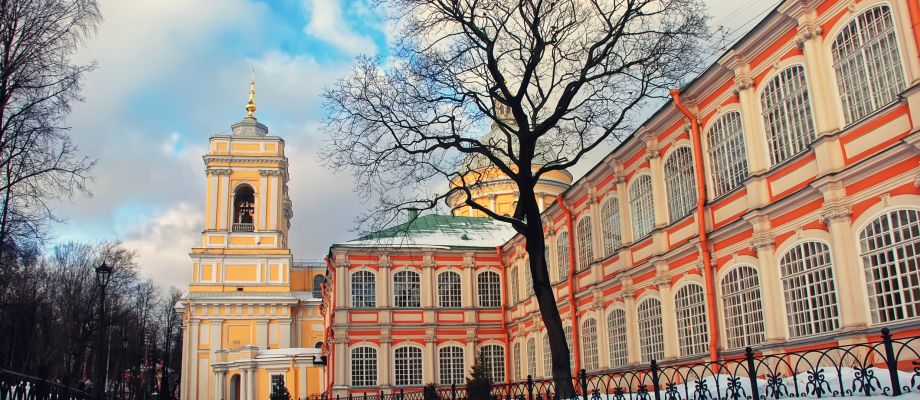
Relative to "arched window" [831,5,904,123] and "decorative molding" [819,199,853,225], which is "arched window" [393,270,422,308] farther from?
"arched window" [831,5,904,123]

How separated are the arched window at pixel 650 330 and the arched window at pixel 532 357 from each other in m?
8.65

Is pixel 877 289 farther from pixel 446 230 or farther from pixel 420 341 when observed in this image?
pixel 446 230

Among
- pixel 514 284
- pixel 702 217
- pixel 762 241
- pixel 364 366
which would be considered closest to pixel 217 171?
pixel 364 366

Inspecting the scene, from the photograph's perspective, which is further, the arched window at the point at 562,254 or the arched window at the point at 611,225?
the arched window at the point at 562,254

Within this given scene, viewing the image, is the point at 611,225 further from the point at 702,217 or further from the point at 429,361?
the point at 429,361

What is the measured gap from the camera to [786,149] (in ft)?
51.8

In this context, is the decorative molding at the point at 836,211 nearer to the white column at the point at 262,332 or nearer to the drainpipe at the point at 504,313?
the drainpipe at the point at 504,313

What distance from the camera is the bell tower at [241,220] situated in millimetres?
52062

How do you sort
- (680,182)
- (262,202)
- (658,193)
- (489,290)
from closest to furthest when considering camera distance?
1. (680,182)
2. (658,193)
3. (489,290)
4. (262,202)

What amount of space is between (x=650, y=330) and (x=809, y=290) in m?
6.99

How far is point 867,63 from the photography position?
13391 mm

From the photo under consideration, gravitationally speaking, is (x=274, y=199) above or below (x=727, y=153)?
above

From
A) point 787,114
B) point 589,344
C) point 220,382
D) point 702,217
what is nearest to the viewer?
point 787,114

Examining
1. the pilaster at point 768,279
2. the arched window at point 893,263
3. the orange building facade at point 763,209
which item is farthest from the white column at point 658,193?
the arched window at point 893,263
